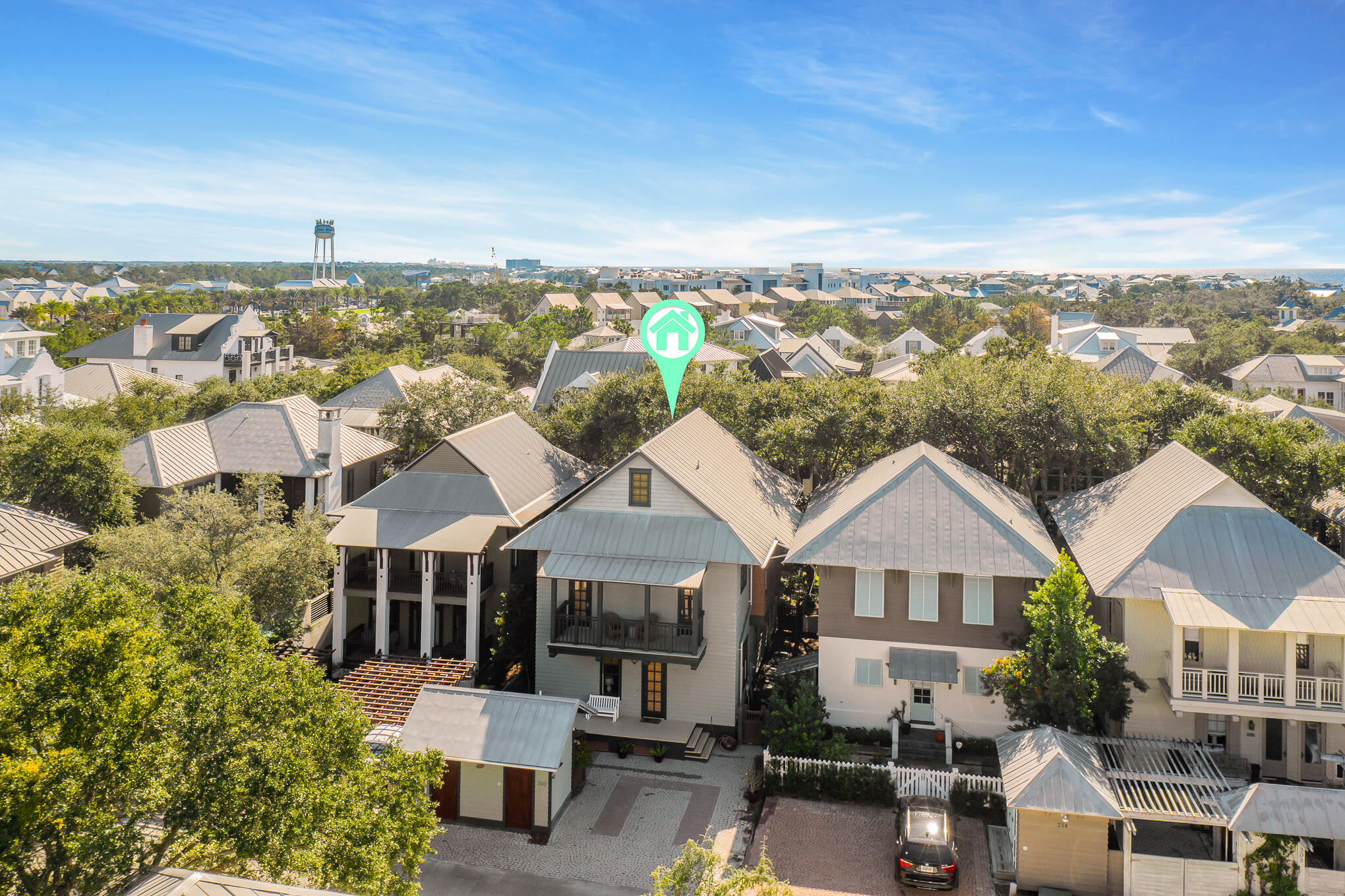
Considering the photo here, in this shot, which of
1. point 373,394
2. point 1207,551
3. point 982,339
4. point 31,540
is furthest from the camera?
point 982,339

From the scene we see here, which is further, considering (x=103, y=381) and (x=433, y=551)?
(x=103, y=381)

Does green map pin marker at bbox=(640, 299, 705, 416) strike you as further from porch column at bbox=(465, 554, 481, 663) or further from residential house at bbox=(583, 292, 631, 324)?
residential house at bbox=(583, 292, 631, 324)

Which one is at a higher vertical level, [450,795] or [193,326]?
[193,326]

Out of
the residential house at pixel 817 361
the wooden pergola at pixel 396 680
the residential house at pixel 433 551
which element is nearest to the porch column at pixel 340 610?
the residential house at pixel 433 551

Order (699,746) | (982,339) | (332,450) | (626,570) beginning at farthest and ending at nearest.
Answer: (982,339), (332,450), (626,570), (699,746)

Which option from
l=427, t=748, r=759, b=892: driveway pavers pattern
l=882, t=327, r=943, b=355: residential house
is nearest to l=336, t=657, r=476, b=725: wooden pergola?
l=427, t=748, r=759, b=892: driveway pavers pattern

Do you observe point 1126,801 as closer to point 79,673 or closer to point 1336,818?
point 1336,818

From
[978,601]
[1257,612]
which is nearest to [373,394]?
[978,601]

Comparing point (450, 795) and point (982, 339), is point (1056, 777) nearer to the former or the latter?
point (450, 795)
